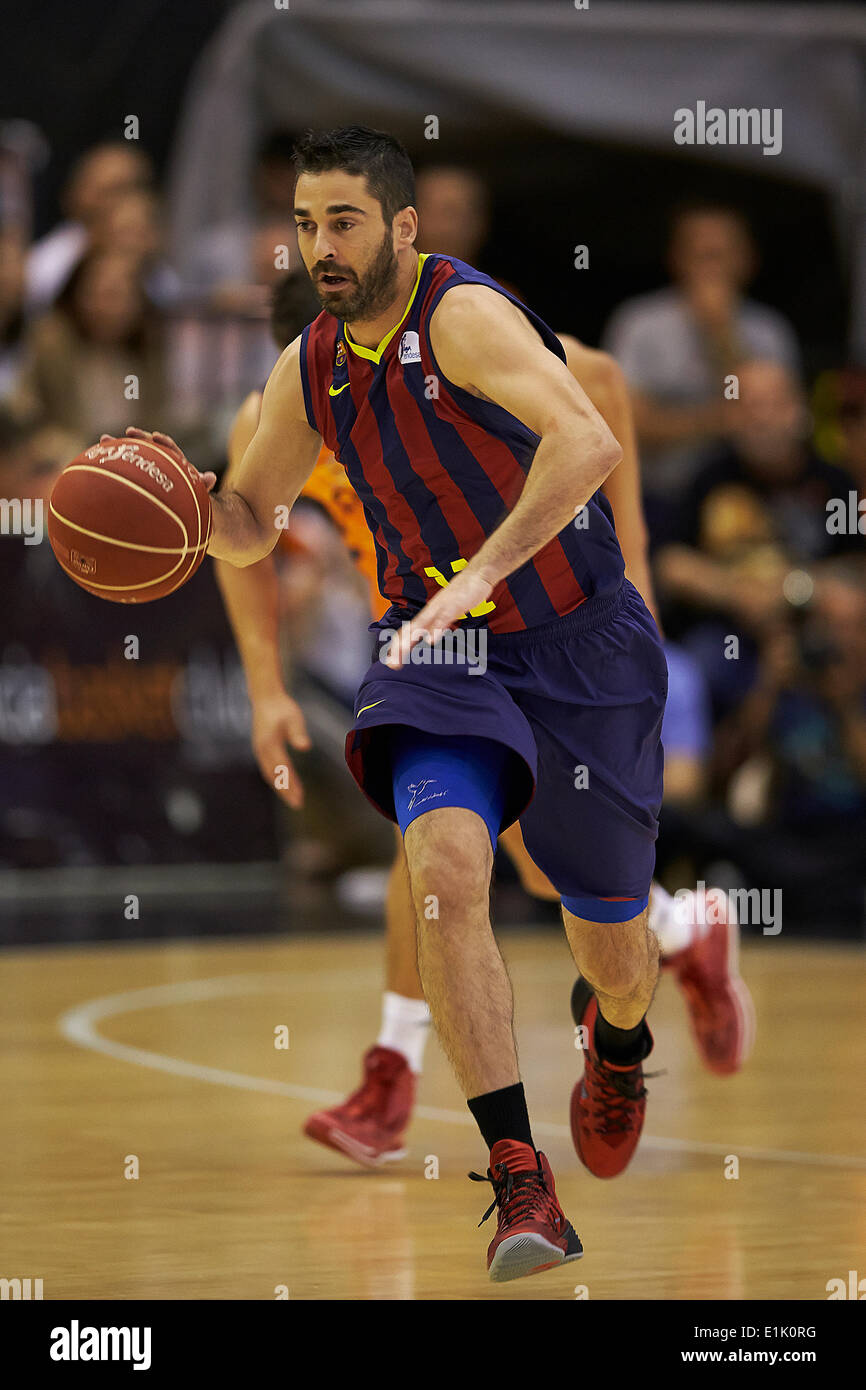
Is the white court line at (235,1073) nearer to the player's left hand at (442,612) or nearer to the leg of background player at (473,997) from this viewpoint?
the leg of background player at (473,997)

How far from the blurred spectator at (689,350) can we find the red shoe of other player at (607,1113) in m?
8.06

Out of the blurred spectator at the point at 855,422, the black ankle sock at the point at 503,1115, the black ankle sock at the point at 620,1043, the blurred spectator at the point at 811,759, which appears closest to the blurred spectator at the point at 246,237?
the blurred spectator at the point at 855,422

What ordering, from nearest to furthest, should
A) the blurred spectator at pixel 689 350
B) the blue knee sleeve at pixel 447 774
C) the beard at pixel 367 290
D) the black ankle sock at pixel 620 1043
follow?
the blue knee sleeve at pixel 447 774, the beard at pixel 367 290, the black ankle sock at pixel 620 1043, the blurred spectator at pixel 689 350

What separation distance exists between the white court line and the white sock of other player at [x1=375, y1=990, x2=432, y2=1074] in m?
0.46

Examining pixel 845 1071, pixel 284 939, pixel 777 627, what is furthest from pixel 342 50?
pixel 845 1071

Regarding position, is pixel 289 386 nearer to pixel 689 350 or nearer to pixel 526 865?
pixel 526 865

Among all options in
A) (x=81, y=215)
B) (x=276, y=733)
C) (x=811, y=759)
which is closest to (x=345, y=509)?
(x=276, y=733)

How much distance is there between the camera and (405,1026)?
6.09 metres

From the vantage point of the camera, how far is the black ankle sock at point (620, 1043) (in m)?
5.36

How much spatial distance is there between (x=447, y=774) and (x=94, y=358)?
8613 mm

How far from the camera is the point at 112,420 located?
1261 centimetres

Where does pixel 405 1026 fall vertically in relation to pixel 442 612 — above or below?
below

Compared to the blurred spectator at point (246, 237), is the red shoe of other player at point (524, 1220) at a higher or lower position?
lower

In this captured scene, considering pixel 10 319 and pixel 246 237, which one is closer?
pixel 10 319
